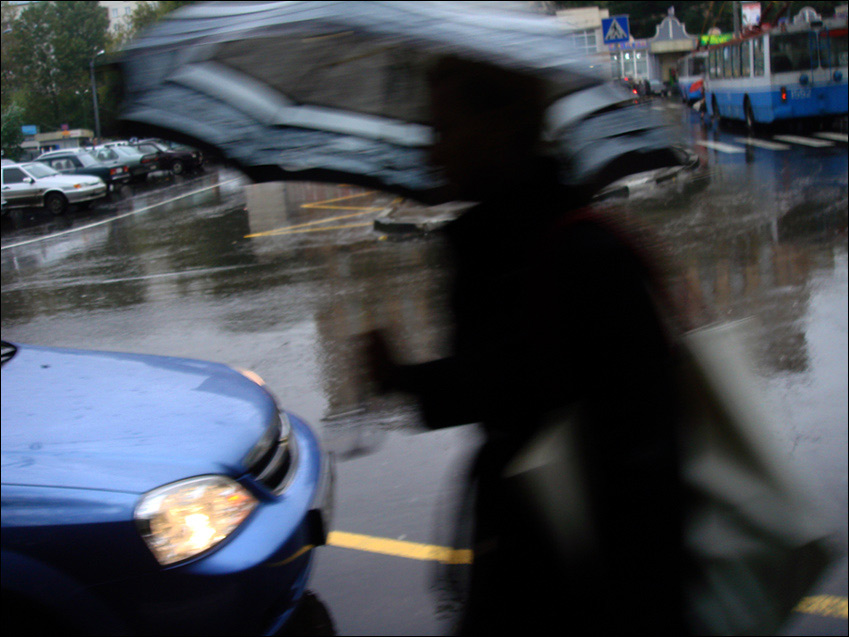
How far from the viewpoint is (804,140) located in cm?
2259

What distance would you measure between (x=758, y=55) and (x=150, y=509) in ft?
84.0

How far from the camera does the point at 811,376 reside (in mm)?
6258

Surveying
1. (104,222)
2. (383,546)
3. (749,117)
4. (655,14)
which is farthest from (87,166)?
(655,14)

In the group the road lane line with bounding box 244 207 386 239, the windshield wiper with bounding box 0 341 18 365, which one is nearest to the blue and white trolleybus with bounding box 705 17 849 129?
the road lane line with bounding box 244 207 386 239

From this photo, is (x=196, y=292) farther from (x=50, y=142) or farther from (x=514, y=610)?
(x=50, y=142)

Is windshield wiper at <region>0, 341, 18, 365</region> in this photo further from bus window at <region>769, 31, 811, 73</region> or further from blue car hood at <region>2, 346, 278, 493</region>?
bus window at <region>769, 31, 811, 73</region>

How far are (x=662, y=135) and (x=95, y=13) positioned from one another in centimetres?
8052

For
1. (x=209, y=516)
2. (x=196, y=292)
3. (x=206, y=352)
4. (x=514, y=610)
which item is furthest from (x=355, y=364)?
(x=196, y=292)

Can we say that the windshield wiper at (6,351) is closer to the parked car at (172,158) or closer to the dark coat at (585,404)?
the dark coat at (585,404)

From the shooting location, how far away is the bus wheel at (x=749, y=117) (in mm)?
26370

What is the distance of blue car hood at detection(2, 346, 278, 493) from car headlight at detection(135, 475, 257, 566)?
60 mm

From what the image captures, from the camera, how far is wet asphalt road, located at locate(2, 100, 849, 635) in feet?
13.0

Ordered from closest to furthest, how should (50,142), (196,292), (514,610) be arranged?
1. (514,610)
2. (196,292)
3. (50,142)

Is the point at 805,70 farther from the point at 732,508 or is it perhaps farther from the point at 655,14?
the point at 655,14
